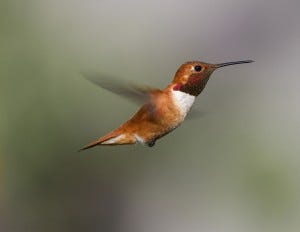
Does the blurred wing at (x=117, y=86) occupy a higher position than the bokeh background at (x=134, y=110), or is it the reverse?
the blurred wing at (x=117, y=86)

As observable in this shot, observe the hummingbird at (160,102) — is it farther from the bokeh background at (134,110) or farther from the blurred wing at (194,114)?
the bokeh background at (134,110)

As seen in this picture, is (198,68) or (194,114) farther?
(194,114)

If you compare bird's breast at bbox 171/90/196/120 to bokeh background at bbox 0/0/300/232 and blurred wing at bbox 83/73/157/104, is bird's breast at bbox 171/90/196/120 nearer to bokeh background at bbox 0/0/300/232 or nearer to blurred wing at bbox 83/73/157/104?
blurred wing at bbox 83/73/157/104

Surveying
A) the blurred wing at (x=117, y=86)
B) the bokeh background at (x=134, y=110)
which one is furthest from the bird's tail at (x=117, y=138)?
the bokeh background at (x=134, y=110)

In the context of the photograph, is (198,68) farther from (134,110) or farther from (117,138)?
(134,110)

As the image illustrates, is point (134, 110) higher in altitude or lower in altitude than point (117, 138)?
lower

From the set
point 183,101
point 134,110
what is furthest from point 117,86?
point 134,110
